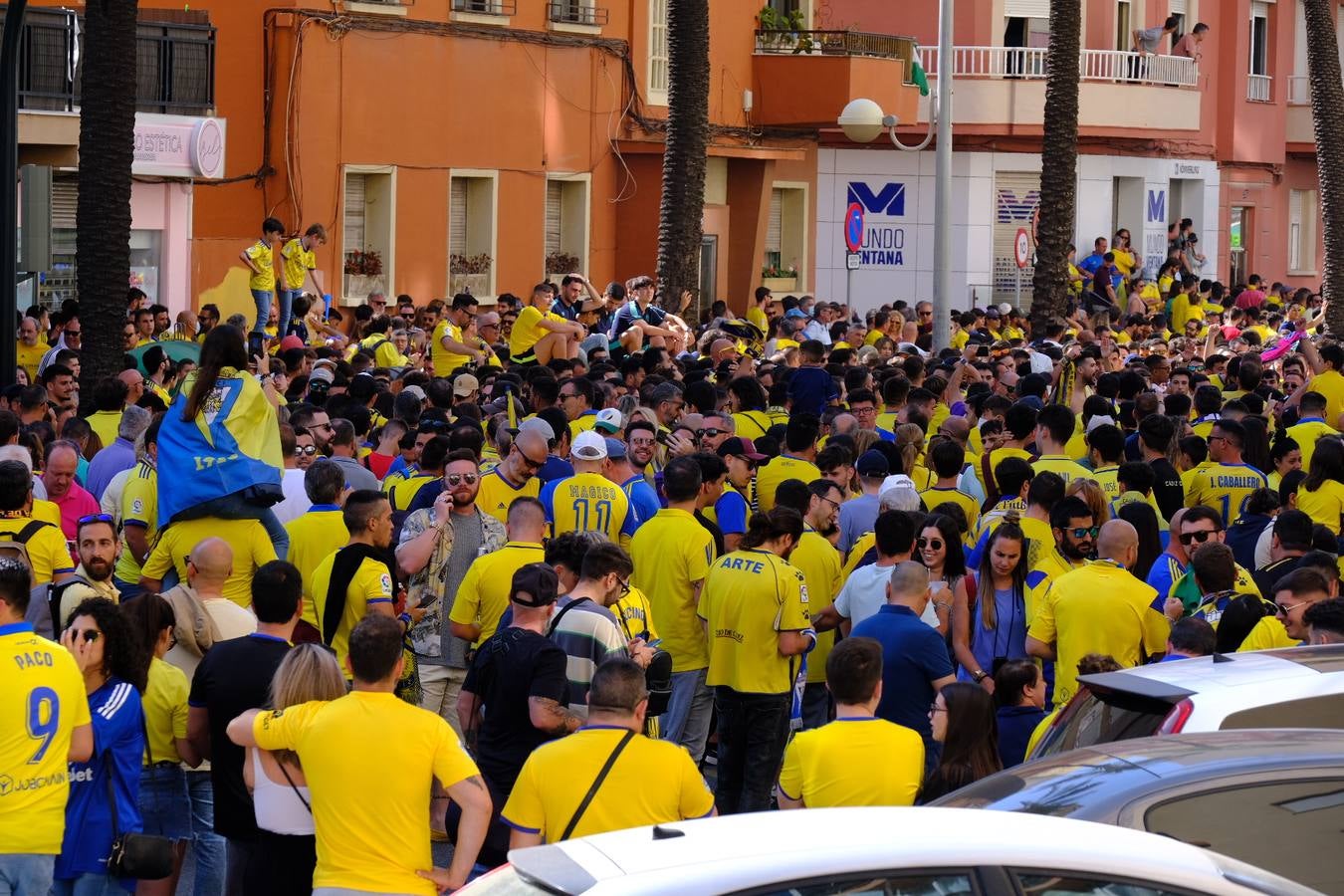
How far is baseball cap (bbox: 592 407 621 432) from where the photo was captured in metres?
11.9

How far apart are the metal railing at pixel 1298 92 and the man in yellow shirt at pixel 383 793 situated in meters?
46.9

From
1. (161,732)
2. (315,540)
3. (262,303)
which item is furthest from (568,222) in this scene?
(161,732)

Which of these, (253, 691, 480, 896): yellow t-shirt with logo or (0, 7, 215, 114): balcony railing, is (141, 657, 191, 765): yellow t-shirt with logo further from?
(0, 7, 215, 114): balcony railing

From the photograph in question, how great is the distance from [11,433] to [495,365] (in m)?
7.64

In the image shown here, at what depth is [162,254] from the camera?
975 inches

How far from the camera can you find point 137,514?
10094mm

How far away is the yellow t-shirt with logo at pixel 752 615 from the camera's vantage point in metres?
9.56

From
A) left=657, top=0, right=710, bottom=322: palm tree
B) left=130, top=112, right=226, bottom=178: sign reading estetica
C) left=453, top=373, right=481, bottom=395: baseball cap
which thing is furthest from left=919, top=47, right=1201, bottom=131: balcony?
left=453, top=373, right=481, bottom=395: baseball cap

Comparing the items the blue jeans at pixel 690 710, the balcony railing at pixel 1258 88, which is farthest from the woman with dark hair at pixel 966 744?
the balcony railing at pixel 1258 88

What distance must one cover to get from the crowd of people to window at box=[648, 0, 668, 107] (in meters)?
17.6

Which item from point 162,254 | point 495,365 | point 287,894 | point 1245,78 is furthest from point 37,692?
point 1245,78

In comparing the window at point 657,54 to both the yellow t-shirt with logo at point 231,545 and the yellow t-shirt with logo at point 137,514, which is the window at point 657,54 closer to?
the yellow t-shirt with logo at point 137,514

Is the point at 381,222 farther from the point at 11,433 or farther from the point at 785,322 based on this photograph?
the point at 11,433

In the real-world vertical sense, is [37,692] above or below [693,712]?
above
